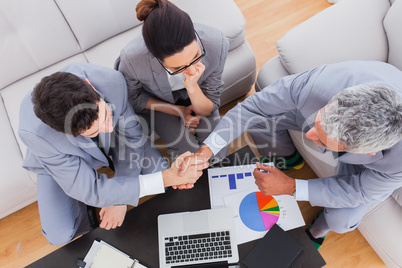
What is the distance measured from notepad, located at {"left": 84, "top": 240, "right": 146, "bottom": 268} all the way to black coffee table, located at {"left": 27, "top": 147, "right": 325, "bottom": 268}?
0.08 ft

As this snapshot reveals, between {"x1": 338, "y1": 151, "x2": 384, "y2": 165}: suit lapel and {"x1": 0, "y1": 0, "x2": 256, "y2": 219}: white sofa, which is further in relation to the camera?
{"x1": 0, "y1": 0, "x2": 256, "y2": 219}: white sofa

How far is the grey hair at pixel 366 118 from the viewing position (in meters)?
0.98

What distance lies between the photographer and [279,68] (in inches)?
67.3

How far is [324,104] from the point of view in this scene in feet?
4.05

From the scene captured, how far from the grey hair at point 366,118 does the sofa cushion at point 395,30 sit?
27.1 inches

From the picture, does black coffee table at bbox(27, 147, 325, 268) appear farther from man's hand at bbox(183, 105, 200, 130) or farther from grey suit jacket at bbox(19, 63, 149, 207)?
man's hand at bbox(183, 105, 200, 130)

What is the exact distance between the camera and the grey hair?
984 millimetres

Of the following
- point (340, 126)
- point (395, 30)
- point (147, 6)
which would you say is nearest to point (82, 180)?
point (147, 6)

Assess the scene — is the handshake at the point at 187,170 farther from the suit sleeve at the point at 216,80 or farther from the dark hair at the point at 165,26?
the dark hair at the point at 165,26

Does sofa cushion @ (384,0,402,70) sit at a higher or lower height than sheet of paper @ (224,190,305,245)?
higher

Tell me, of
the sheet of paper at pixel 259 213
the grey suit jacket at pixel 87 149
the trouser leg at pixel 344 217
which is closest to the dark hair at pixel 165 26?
the grey suit jacket at pixel 87 149

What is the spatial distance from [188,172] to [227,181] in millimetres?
182

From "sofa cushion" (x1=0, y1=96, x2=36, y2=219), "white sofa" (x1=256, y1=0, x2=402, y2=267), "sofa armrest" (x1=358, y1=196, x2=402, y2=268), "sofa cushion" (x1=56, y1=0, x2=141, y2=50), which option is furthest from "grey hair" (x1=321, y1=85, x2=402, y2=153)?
"sofa cushion" (x1=0, y1=96, x2=36, y2=219)

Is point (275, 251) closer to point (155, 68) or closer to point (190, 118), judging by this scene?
point (190, 118)
